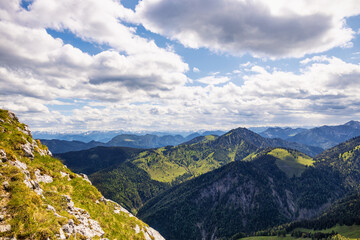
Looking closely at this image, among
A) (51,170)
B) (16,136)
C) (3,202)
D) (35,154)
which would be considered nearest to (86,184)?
(51,170)

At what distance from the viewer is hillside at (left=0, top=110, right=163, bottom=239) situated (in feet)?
62.6

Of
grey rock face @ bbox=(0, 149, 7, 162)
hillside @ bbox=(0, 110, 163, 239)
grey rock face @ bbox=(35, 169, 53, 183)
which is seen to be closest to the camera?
hillside @ bbox=(0, 110, 163, 239)

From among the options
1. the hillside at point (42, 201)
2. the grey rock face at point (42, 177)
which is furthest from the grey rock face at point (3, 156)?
the grey rock face at point (42, 177)

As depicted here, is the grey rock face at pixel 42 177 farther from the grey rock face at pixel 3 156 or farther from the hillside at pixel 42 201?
the grey rock face at pixel 3 156

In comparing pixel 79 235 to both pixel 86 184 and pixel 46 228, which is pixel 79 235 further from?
pixel 86 184

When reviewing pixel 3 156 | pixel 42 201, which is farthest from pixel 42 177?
pixel 42 201

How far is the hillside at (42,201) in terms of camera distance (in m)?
19.1

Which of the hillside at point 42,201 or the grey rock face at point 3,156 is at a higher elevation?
the grey rock face at point 3,156

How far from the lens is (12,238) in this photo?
1730cm

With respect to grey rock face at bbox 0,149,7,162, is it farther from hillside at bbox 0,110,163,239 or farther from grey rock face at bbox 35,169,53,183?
grey rock face at bbox 35,169,53,183

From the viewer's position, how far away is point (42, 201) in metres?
24.9

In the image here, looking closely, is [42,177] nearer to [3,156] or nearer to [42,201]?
[3,156]

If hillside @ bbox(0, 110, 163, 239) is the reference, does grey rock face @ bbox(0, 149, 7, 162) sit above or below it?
above

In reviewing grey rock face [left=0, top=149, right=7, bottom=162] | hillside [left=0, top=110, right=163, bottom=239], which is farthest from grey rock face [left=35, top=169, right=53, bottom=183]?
grey rock face [left=0, top=149, right=7, bottom=162]
